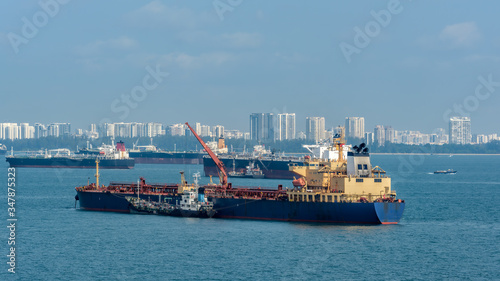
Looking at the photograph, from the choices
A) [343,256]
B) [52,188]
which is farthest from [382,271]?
[52,188]

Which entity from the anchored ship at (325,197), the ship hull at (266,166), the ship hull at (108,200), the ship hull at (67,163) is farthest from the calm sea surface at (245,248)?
the ship hull at (67,163)

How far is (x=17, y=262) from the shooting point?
4078cm

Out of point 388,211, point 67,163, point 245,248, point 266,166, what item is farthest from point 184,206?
point 67,163

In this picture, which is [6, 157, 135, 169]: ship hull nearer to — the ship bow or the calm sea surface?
the calm sea surface

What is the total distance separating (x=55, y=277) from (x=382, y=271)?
16481mm

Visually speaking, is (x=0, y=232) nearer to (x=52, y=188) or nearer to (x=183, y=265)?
(x=183, y=265)

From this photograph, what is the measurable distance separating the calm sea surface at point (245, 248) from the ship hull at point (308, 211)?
1.08 metres

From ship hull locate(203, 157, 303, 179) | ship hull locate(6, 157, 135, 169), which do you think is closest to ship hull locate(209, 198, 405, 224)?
ship hull locate(203, 157, 303, 179)

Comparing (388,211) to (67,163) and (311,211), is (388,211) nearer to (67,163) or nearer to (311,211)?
(311,211)

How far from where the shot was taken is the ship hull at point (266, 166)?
129375mm

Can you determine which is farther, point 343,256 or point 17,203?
point 17,203

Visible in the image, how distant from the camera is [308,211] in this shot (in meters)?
55.1

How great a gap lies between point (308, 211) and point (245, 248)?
35.7 ft

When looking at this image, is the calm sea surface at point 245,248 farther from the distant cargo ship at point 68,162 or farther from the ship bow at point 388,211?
the distant cargo ship at point 68,162
